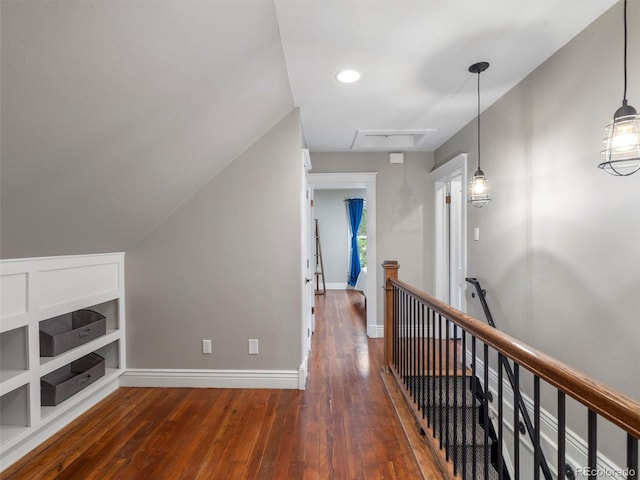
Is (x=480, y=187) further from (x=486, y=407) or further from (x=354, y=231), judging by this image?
(x=354, y=231)

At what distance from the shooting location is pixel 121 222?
7.72 ft

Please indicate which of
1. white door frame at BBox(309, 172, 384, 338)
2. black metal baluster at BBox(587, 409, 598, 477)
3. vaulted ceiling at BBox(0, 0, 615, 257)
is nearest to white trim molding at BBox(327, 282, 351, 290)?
white door frame at BBox(309, 172, 384, 338)

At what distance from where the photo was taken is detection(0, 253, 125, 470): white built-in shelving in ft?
5.98

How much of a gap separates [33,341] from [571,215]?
3.33 meters

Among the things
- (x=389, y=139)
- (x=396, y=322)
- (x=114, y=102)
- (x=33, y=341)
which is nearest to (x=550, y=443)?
(x=396, y=322)

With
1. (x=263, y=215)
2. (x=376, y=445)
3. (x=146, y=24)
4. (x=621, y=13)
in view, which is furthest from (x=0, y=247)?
(x=621, y=13)

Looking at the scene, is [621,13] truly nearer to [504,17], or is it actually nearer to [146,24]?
[504,17]

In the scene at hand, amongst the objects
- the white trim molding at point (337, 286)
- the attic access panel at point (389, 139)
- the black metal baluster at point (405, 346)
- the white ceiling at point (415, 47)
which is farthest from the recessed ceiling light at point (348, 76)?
the white trim molding at point (337, 286)

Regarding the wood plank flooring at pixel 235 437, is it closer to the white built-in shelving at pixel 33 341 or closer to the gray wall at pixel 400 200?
the white built-in shelving at pixel 33 341

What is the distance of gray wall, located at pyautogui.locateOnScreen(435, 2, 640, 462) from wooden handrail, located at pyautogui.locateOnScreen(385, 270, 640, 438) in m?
1.00

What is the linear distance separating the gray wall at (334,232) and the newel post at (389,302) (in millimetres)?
5001

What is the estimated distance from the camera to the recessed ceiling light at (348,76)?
2248 mm

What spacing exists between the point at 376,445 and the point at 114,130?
7.49 ft

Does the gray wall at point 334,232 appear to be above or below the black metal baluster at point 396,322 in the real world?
above
